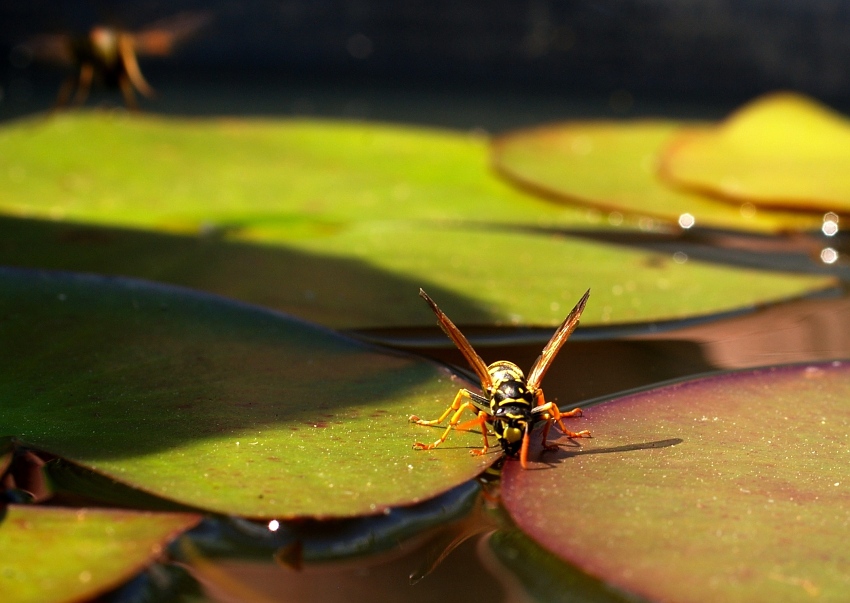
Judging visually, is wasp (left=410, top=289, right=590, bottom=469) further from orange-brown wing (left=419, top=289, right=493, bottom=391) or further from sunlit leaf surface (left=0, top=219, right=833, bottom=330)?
sunlit leaf surface (left=0, top=219, right=833, bottom=330)

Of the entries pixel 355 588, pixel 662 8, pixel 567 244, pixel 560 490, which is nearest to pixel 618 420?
pixel 560 490

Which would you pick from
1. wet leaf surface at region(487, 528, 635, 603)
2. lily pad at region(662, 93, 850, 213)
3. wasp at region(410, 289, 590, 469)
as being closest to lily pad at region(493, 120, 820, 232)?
lily pad at region(662, 93, 850, 213)

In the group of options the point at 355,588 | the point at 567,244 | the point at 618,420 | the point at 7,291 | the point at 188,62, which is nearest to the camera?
the point at 355,588

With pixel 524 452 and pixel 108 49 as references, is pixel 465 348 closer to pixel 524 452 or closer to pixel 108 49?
pixel 524 452

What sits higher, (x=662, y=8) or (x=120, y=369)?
(x=662, y=8)

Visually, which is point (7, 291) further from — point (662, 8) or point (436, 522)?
point (662, 8)

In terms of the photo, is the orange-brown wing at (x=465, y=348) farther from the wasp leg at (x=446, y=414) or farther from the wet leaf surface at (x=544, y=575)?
the wet leaf surface at (x=544, y=575)
